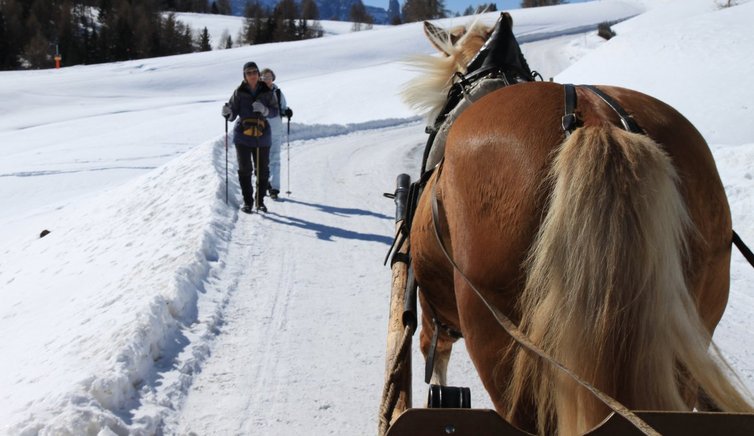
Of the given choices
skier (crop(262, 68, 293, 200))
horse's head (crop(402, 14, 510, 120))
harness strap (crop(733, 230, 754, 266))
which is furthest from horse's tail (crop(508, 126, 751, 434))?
skier (crop(262, 68, 293, 200))

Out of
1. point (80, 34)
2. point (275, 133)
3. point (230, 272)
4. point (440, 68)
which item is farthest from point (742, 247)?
point (80, 34)

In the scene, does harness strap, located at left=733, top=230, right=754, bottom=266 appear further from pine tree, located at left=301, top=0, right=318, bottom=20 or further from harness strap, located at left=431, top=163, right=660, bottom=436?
pine tree, located at left=301, top=0, right=318, bottom=20

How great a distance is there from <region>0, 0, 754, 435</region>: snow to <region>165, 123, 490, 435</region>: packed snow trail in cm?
2

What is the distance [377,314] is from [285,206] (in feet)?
13.0

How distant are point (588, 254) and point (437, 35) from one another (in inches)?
107

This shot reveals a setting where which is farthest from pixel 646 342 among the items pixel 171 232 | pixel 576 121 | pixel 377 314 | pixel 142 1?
pixel 142 1

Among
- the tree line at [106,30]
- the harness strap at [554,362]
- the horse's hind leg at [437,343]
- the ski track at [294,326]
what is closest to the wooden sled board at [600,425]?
the harness strap at [554,362]

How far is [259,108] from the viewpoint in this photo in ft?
26.2

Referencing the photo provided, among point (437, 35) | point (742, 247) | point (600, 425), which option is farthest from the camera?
point (437, 35)

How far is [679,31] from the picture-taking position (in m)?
14.7

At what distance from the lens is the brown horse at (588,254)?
1661 mm

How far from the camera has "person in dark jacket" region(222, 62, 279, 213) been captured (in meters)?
8.06

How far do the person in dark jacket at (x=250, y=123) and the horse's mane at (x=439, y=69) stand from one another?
4.62 m

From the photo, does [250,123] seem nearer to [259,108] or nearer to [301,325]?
Answer: [259,108]
